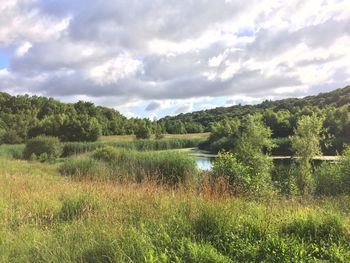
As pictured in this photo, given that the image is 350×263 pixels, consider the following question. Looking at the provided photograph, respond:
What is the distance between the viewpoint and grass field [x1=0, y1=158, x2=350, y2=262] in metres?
4.63

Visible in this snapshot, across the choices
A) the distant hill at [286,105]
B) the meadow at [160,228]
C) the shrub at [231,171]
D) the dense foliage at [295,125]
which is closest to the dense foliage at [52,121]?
the dense foliage at [295,125]

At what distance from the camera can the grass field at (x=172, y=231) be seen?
182 inches

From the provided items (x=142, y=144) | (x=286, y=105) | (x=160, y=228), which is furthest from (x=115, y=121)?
(x=160, y=228)

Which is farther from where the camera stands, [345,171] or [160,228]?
[345,171]

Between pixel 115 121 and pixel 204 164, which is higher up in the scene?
pixel 115 121

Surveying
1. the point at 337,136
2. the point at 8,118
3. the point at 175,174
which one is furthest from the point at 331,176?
the point at 8,118

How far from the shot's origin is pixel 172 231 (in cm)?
527

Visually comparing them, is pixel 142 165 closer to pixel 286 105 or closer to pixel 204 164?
pixel 204 164

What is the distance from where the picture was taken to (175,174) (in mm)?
17469

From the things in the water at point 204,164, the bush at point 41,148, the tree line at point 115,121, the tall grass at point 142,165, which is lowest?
the water at point 204,164

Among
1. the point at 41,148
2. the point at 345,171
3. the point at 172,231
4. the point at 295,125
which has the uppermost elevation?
the point at 295,125

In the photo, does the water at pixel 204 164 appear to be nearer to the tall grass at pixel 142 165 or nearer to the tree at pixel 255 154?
the tall grass at pixel 142 165

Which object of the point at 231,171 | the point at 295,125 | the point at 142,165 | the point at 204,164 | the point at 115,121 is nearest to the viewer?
the point at 231,171

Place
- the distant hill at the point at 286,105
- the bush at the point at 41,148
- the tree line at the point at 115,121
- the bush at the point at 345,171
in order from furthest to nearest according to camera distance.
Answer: the distant hill at the point at 286,105 → the tree line at the point at 115,121 → the bush at the point at 41,148 → the bush at the point at 345,171
